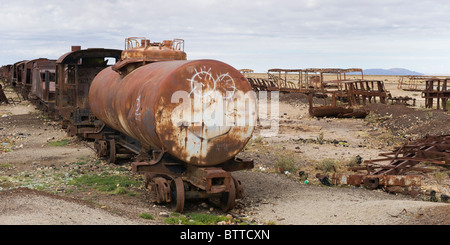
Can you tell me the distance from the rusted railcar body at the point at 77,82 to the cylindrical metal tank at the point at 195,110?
8.59 metres

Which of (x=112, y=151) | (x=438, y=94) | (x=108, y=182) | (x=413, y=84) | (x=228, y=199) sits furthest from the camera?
(x=413, y=84)

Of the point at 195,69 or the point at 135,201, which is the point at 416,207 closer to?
the point at 195,69

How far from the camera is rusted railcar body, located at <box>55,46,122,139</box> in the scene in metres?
16.5

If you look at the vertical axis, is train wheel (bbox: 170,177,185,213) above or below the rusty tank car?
below

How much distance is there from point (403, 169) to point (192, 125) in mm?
6055

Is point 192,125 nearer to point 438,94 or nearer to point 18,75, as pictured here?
point 438,94

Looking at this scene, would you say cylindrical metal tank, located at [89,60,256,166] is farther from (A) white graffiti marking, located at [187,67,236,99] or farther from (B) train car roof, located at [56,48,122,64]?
(B) train car roof, located at [56,48,122,64]

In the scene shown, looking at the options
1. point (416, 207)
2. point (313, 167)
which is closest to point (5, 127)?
point (313, 167)

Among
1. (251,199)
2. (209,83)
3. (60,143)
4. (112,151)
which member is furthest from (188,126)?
(60,143)

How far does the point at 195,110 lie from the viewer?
7930 millimetres

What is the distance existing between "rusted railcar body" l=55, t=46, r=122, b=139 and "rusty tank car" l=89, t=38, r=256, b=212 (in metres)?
8.16

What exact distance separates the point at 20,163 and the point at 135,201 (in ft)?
18.5

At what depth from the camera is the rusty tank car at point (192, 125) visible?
7.82 meters

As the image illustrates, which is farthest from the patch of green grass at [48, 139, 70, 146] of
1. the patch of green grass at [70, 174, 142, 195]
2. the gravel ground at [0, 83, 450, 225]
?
the patch of green grass at [70, 174, 142, 195]
